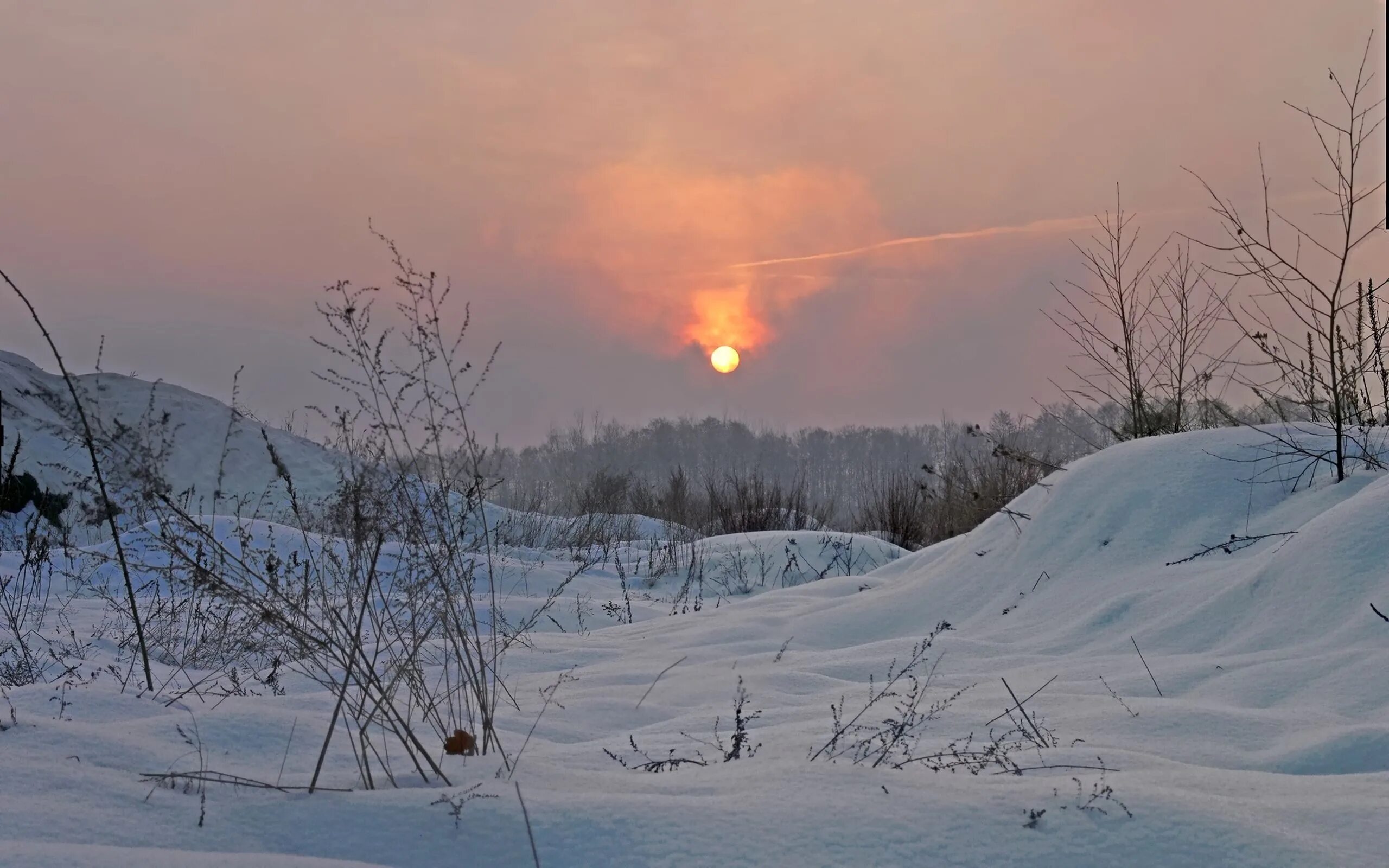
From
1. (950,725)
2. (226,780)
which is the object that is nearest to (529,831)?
(226,780)

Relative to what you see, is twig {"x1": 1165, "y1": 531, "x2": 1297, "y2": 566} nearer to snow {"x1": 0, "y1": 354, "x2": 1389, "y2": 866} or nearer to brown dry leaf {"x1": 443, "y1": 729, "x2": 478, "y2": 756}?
snow {"x1": 0, "y1": 354, "x2": 1389, "y2": 866}

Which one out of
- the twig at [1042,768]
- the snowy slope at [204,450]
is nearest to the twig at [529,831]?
the twig at [1042,768]

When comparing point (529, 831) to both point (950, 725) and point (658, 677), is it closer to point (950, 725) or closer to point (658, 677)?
point (950, 725)

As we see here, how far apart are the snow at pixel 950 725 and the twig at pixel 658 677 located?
0.03 m

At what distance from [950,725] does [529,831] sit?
4.90 ft

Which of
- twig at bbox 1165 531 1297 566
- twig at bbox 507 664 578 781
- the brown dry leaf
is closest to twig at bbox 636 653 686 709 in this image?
twig at bbox 507 664 578 781

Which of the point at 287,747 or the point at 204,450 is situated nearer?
the point at 287,747

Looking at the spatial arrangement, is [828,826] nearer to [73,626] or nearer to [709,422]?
[73,626]

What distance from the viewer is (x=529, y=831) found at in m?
1.65

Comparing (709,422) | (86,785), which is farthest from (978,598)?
(709,422)

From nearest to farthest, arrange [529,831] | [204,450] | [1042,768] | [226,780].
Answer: [529,831] < [226,780] < [1042,768] < [204,450]

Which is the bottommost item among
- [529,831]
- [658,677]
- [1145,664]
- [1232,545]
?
[529,831]

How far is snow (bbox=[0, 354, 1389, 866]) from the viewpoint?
1.63 meters

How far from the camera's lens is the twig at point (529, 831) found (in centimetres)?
159
